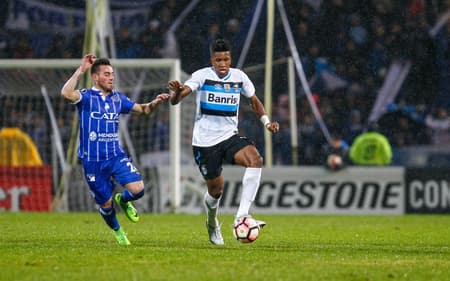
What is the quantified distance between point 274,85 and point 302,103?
0.76m

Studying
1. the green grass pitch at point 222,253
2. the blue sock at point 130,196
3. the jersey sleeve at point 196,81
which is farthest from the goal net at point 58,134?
the jersey sleeve at point 196,81

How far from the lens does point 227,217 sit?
20469mm

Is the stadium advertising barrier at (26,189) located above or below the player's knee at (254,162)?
below

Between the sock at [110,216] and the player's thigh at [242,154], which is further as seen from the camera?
the sock at [110,216]

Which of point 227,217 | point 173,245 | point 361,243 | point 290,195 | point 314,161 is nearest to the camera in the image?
point 173,245

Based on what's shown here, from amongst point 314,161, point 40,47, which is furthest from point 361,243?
point 40,47

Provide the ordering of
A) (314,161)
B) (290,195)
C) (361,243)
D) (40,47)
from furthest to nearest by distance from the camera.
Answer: (40,47) → (314,161) → (290,195) → (361,243)

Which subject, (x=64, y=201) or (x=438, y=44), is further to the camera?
(x=438, y=44)

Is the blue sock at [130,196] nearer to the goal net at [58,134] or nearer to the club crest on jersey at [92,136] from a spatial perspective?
the club crest on jersey at [92,136]

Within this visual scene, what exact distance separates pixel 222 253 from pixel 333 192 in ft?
39.9

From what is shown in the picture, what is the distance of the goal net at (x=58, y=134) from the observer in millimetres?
22594

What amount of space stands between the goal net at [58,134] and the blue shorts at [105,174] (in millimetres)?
9793

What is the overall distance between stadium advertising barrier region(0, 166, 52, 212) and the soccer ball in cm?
1242

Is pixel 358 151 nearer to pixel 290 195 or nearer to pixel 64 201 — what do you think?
pixel 290 195
